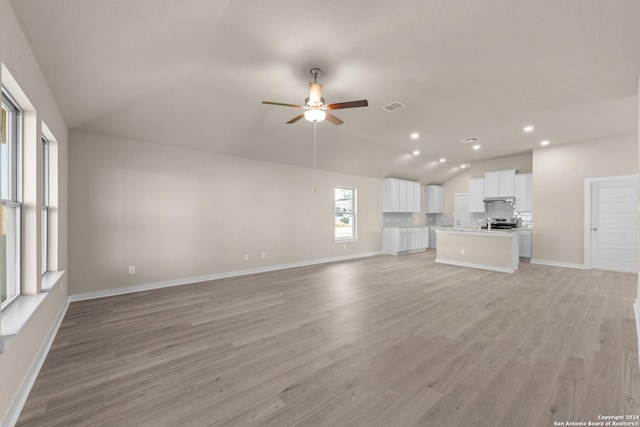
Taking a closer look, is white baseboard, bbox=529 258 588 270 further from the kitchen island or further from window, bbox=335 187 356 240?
window, bbox=335 187 356 240

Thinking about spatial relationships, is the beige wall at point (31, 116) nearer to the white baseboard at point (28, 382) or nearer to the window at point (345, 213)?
the white baseboard at point (28, 382)

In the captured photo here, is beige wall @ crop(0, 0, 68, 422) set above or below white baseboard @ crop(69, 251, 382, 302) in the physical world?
above

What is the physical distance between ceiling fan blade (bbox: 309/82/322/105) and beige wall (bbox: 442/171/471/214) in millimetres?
8958

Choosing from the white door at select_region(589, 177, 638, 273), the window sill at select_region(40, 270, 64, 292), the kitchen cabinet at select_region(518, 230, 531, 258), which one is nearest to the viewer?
the window sill at select_region(40, 270, 64, 292)

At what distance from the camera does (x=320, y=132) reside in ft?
18.2

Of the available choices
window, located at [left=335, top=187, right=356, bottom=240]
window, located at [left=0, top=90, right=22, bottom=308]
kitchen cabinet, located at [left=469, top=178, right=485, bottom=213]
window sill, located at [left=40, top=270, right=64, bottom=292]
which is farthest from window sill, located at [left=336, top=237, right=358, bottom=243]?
window, located at [left=0, top=90, right=22, bottom=308]

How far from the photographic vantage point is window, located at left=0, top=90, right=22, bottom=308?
2100 millimetres

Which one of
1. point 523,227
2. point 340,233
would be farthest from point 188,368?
point 523,227

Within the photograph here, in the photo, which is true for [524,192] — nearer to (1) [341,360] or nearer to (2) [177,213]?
(1) [341,360]

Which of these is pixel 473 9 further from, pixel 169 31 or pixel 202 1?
pixel 169 31

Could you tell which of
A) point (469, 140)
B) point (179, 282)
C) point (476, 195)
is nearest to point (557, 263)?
Result: point (476, 195)

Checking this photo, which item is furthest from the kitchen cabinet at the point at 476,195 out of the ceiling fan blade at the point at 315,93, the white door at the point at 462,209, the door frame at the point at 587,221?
the ceiling fan blade at the point at 315,93

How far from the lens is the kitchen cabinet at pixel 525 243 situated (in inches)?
285

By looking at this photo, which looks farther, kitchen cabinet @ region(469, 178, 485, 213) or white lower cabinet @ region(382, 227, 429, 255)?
white lower cabinet @ region(382, 227, 429, 255)
